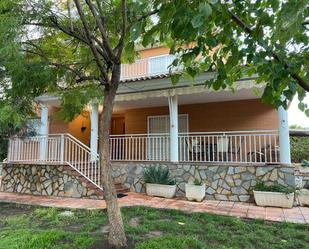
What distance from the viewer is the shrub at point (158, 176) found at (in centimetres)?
873

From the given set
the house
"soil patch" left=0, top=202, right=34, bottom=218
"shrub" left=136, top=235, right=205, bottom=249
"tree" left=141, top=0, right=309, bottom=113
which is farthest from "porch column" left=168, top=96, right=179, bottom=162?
"tree" left=141, top=0, right=309, bottom=113

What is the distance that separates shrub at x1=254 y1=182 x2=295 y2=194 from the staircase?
15.2 feet

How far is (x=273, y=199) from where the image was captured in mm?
7270

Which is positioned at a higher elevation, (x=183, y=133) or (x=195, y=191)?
(x=183, y=133)

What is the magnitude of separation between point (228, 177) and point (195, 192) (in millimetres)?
1202

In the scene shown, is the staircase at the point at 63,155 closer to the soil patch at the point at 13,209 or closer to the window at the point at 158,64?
the soil patch at the point at 13,209

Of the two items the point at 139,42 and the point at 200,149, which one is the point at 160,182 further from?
the point at 139,42

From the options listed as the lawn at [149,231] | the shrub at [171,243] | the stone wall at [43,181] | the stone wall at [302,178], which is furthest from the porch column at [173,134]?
the shrub at [171,243]

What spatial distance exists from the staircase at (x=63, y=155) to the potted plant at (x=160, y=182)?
3.82 feet

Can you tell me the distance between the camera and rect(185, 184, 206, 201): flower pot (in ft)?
26.6

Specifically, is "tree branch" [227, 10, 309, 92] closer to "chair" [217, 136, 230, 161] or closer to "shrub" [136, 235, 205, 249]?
"shrub" [136, 235, 205, 249]

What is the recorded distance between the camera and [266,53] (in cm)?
208

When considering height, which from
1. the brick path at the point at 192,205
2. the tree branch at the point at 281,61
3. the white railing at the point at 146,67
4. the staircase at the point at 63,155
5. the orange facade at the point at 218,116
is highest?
the white railing at the point at 146,67

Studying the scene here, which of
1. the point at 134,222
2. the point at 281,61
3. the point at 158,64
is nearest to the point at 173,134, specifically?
the point at 134,222
